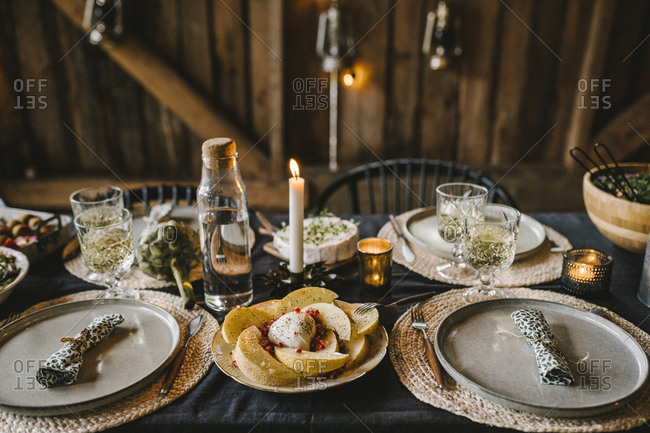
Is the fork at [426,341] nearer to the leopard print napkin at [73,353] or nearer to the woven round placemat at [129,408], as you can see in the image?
the woven round placemat at [129,408]

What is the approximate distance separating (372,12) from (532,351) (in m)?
2.30

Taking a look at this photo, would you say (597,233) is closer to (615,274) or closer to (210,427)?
(615,274)

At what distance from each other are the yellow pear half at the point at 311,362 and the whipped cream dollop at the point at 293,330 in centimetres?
2

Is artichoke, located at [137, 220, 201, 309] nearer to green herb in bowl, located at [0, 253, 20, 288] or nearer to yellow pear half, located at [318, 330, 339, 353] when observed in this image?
green herb in bowl, located at [0, 253, 20, 288]

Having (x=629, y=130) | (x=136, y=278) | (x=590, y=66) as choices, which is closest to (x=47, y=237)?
(x=136, y=278)

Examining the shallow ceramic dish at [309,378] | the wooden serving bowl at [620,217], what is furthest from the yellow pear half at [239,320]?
the wooden serving bowl at [620,217]

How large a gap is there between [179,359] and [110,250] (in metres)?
0.35

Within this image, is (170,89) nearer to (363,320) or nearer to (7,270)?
(7,270)

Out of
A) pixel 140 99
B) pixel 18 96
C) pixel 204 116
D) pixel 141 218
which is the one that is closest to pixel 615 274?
pixel 141 218

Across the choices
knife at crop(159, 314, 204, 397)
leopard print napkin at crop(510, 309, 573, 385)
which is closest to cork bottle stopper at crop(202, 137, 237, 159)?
knife at crop(159, 314, 204, 397)

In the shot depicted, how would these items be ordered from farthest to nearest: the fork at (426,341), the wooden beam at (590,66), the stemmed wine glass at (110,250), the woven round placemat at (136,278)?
the wooden beam at (590,66) < the woven round placemat at (136,278) < the stemmed wine glass at (110,250) < the fork at (426,341)

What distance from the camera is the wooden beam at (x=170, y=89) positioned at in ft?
9.20

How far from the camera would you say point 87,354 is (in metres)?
0.96

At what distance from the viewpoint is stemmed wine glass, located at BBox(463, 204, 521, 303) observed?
110cm
